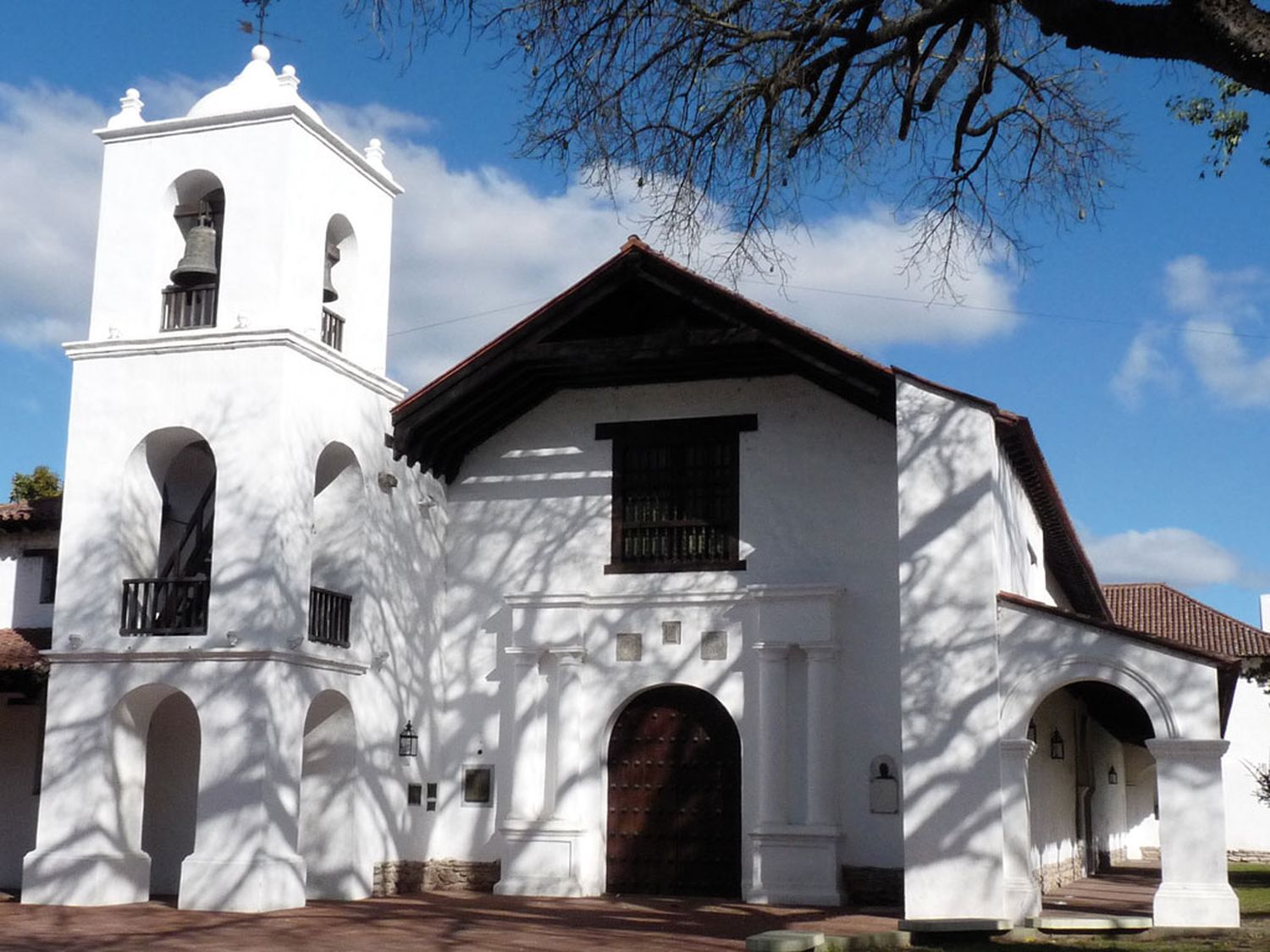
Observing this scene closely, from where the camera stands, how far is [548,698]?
17.7m

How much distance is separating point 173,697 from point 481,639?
367 cm

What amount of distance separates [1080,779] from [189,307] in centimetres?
1542

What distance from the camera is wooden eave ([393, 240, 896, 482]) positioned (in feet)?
54.1

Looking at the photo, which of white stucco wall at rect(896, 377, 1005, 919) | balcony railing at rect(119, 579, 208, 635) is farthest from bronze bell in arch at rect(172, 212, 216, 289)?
white stucco wall at rect(896, 377, 1005, 919)

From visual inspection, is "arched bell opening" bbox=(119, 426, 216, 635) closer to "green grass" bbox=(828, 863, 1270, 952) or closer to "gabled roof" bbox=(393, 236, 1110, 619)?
"gabled roof" bbox=(393, 236, 1110, 619)

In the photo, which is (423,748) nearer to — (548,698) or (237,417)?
(548,698)

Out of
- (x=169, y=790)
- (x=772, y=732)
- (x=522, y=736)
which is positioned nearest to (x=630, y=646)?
(x=522, y=736)

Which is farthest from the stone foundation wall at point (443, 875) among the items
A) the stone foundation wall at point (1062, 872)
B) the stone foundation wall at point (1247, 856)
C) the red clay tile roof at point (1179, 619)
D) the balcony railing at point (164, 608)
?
the stone foundation wall at point (1247, 856)

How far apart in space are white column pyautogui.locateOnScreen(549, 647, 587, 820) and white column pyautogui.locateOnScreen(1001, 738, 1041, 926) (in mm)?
5177

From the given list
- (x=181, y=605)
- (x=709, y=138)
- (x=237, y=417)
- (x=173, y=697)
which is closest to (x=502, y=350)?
(x=237, y=417)

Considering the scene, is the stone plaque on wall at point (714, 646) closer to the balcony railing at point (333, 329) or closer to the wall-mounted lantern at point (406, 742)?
the wall-mounted lantern at point (406, 742)

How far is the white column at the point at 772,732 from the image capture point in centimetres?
1642

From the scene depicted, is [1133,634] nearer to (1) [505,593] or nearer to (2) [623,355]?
(2) [623,355]

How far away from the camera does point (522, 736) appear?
17.6 metres
